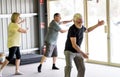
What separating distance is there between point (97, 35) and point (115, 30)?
2.07ft

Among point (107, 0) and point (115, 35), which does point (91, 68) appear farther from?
point (107, 0)

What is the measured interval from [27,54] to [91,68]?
2.56 meters

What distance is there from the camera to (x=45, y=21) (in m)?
9.17

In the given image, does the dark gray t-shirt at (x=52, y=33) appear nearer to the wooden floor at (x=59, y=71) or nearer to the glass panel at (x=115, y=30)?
the wooden floor at (x=59, y=71)

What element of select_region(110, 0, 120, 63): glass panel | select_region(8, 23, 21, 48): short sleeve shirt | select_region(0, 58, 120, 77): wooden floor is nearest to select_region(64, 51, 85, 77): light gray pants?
select_region(0, 58, 120, 77): wooden floor

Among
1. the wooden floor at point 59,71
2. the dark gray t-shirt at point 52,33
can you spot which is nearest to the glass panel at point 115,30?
the wooden floor at point 59,71

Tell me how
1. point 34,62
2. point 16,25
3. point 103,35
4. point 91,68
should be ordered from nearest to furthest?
point 16,25 → point 91,68 → point 103,35 → point 34,62

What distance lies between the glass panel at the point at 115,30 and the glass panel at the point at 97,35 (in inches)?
9.8

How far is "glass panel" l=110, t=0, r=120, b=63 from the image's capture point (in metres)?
7.11

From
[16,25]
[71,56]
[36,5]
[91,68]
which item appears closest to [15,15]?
[16,25]

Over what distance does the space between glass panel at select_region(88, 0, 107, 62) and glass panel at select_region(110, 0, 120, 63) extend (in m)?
0.25

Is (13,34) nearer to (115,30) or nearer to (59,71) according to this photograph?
(59,71)

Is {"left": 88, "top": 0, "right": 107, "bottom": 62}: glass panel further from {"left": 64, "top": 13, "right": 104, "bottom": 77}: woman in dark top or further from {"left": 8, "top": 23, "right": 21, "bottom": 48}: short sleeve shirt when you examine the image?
{"left": 64, "top": 13, "right": 104, "bottom": 77}: woman in dark top

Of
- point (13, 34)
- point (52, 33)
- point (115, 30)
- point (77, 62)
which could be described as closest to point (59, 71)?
point (52, 33)
